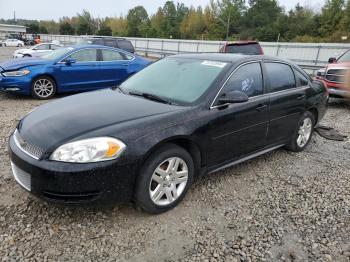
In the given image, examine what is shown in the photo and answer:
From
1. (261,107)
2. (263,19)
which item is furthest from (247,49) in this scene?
(263,19)

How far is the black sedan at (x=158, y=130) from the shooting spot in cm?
275

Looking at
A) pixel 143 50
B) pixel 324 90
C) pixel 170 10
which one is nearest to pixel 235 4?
pixel 170 10

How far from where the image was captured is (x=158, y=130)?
9.89ft

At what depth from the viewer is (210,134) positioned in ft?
11.3

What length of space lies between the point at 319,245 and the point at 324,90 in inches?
133

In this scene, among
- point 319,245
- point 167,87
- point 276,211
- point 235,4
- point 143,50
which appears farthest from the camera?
point 235,4

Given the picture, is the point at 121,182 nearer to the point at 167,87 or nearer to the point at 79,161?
the point at 79,161

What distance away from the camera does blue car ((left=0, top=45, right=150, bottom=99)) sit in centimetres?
768

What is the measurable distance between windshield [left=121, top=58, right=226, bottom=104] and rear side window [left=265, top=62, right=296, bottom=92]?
85cm

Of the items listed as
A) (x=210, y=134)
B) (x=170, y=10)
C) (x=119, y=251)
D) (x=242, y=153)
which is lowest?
(x=119, y=251)

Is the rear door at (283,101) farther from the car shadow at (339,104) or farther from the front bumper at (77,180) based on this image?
the car shadow at (339,104)

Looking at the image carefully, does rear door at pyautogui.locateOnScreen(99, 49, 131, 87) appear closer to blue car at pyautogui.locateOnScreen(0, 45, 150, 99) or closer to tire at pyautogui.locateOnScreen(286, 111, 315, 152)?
blue car at pyautogui.locateOnScreen(0, 45, 150, 99)

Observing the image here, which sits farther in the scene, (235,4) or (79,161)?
(235,4)

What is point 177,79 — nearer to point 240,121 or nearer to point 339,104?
point 240,121
